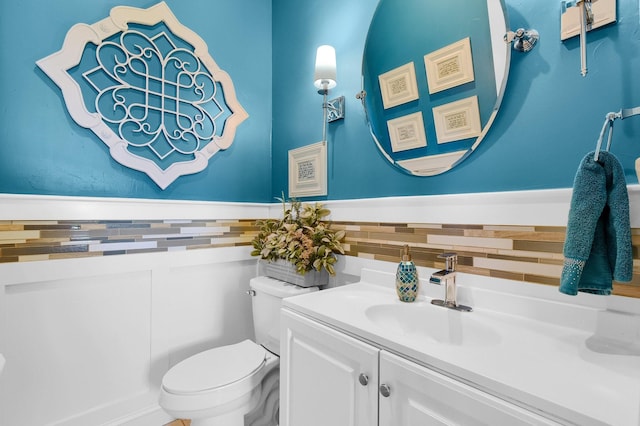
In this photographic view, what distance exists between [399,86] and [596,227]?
85 centimetres

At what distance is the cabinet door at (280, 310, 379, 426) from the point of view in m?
0.80

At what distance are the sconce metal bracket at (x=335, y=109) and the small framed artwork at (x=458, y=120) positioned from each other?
1.64 ft

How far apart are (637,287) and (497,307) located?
331 millimetres

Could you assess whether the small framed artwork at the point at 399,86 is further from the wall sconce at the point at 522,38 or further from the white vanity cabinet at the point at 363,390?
the white vanity cabinet at the point at 363,390

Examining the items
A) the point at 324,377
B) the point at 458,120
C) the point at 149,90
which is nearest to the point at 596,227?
the point at 458,120

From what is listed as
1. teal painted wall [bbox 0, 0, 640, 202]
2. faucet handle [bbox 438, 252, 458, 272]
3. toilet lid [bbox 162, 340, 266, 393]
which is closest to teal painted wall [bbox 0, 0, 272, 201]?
teal painted wall [bbox 0, 0, 640, 202]

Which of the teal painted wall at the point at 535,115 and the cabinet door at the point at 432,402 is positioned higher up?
the teal painted wall at the point at 535,115

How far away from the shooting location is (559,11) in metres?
0.88

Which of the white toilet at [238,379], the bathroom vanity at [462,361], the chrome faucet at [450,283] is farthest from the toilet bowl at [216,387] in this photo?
the chrome faucet at [450,283]

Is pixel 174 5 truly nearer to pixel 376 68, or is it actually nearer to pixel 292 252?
pixel 376 68

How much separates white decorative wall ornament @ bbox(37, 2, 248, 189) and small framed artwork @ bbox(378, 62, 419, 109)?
93 cm

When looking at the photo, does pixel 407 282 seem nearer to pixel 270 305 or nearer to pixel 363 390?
pixel 363 390

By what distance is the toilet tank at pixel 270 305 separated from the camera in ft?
4.74

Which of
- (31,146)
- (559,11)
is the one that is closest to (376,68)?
(559,11)
